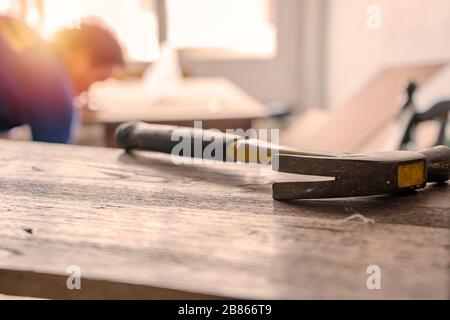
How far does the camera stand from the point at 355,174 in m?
0.59

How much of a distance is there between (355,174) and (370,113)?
162cm

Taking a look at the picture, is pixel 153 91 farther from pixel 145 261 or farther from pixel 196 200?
pixel 145 261

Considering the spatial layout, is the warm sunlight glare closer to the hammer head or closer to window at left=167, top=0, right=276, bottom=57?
window at left=167, top=0, right=276, bottom=57

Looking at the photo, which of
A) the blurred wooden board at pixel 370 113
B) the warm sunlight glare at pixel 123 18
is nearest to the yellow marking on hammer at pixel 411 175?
the blurred wooden board at pixel 370 113

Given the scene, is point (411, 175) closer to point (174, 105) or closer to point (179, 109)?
point (179, 109)

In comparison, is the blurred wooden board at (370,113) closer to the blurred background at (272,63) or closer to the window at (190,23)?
the blurred background at (272,63)

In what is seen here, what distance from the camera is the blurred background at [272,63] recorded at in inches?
85.6

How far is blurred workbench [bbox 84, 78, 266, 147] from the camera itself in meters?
1.94

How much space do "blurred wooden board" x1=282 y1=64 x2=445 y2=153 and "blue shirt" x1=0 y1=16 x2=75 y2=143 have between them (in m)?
0.87

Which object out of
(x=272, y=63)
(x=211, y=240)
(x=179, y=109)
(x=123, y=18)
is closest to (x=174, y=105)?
(x=179, y=109)

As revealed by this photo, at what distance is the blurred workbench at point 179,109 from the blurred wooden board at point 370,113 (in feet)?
0.99

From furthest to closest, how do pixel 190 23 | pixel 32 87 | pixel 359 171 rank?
pixel 190 23, pixel 32 87, pixel 359 171
